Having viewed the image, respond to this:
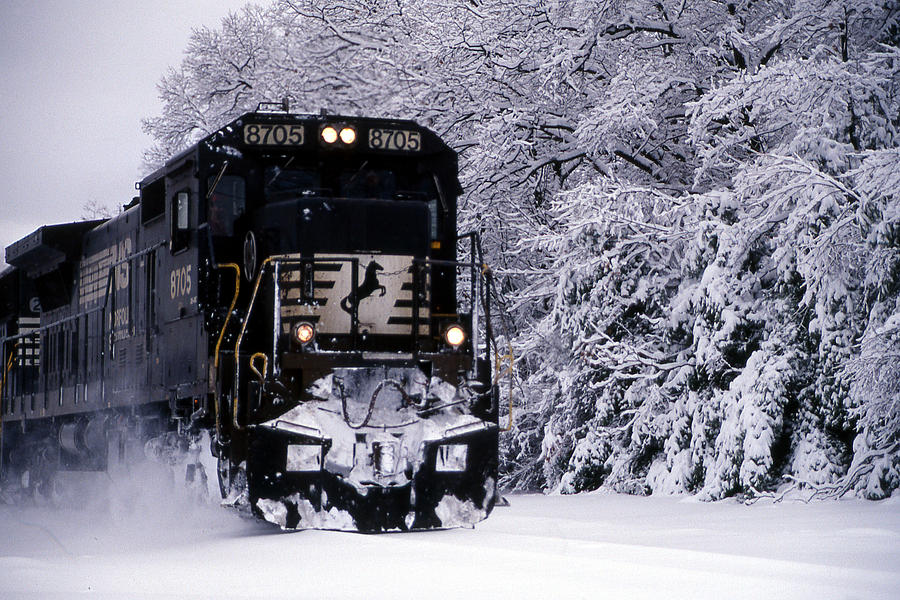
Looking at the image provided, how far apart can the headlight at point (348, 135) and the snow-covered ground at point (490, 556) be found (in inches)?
125

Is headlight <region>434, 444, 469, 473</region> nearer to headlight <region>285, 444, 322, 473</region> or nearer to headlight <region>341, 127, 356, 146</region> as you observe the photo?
headlight <region>285, 444, 322, 473</region>

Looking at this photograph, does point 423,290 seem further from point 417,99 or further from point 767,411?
point 417,99

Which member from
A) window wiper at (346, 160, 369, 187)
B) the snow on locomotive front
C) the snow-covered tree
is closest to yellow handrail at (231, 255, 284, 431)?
the snow on locomotive front

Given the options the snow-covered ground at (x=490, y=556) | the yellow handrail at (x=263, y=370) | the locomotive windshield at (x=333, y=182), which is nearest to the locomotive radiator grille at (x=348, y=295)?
the yellow handrail at (x=263, y=370)

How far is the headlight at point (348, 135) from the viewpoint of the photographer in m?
9.36

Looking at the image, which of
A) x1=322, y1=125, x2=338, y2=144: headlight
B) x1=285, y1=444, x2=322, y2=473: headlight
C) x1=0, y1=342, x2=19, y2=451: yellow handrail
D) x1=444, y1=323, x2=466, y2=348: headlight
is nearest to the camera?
x1=285, y1=444, x2=322, y2=473: headlight

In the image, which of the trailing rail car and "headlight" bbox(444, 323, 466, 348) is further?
"headlight" bbox(444, 323, 466, 348)

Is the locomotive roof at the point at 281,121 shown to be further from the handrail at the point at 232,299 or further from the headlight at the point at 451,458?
the headlight at the point at 451,458

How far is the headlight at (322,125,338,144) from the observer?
9312mm

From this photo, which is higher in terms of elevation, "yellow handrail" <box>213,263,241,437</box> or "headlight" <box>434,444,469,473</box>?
"yellow handrail" <box>213,263,241,437</box>

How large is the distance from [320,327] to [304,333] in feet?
1.34

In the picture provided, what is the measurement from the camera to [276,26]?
24.7m

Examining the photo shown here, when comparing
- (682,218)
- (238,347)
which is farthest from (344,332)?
(682,218)

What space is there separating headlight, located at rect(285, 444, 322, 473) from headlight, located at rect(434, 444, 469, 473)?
0.92 meters
